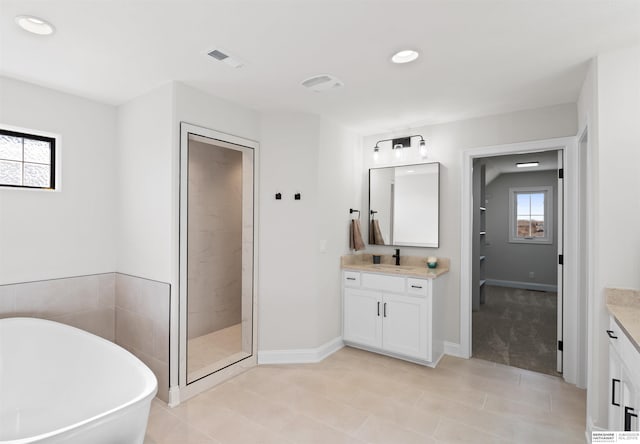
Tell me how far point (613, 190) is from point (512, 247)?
577 cm

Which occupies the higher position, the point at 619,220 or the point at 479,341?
the point at 619,220

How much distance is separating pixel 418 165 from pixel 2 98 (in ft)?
12.2

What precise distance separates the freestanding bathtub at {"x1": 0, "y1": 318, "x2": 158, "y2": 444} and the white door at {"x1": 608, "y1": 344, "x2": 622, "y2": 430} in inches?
97.6

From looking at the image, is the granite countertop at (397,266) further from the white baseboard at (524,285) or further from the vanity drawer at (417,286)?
the white baseboard at (524,285)

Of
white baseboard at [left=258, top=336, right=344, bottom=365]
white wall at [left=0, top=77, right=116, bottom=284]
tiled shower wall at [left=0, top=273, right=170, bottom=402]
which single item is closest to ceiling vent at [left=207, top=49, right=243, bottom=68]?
white wall at [left=0, top=77, right=116, bottom=284]

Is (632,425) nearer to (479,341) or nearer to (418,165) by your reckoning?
(479,341)

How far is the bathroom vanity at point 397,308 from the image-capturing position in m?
3.18

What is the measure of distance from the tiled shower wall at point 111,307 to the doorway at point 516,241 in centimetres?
388

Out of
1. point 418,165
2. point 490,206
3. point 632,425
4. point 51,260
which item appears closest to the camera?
point 632,425

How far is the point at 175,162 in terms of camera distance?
2604 millimetres

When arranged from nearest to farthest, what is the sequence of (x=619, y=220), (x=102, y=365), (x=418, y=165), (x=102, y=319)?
(x=619, y=220), (x=102, y=365), (x=102, y=319), (x=418, y=165)

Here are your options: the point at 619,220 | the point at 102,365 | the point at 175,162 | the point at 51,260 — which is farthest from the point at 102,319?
the point at 619,220

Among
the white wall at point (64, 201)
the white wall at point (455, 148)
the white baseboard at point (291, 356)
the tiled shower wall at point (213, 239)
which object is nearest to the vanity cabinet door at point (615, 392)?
the white wall at point (455, 148)

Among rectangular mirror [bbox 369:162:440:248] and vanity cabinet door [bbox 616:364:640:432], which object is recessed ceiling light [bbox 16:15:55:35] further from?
vanity cabinet door [bbox 616:364:640:432]
